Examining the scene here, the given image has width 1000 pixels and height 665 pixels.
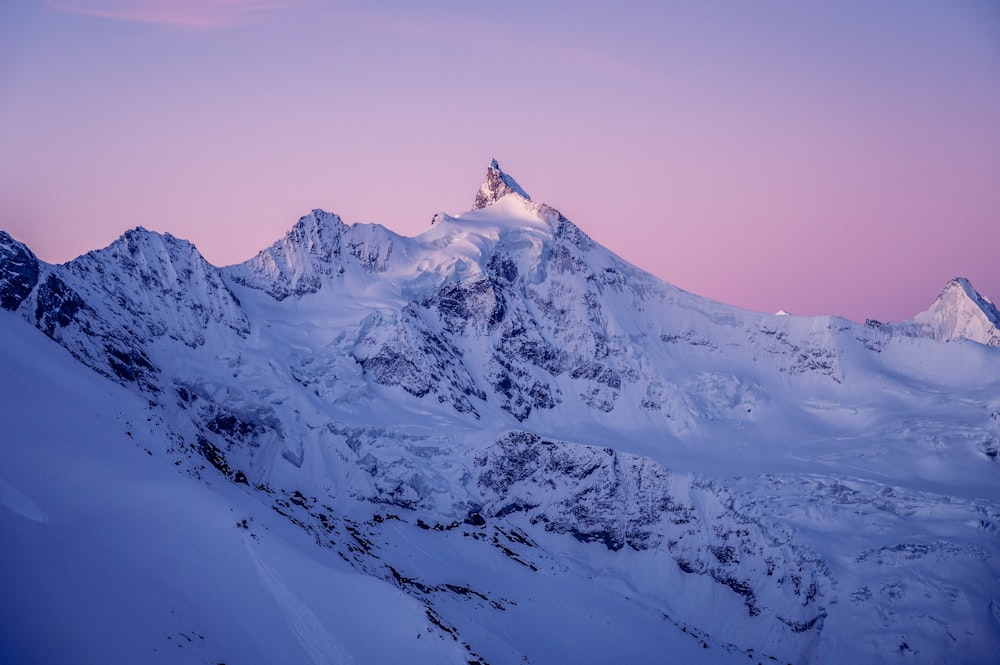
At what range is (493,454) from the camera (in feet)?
406

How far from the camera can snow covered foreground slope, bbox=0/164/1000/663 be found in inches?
1542

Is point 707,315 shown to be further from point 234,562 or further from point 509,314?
point 234,562

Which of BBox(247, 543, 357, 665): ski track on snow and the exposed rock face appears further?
the exposed rock face

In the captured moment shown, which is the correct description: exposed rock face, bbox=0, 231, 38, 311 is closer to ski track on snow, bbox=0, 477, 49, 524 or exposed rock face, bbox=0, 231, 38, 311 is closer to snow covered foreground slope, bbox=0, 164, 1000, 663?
snow covered foreground slope, bbox=0, 164, 1000, 663

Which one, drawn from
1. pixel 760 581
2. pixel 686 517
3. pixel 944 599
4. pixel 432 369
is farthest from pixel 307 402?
pixel 944 599

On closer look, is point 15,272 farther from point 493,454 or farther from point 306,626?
point 306,626

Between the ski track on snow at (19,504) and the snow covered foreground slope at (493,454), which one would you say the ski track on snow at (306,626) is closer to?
the snow covered foreground slope at (493,454)

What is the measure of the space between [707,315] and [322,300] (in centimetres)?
8297

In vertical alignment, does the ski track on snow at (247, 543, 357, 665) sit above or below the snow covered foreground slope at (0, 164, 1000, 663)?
below

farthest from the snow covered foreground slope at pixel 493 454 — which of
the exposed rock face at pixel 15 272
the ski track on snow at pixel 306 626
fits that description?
the exposed rock face at pixel 15 272

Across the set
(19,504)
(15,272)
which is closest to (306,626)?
Answer: (19,504)

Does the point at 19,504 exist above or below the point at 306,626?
above

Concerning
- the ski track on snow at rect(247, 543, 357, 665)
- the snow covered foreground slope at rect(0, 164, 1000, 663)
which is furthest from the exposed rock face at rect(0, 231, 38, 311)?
the ski track on snow at rect(247, 543, 357, 665)

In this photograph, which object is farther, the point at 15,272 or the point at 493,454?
the point at 493,454
